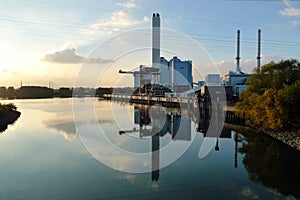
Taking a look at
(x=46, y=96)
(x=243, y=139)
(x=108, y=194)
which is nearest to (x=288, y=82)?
(x=243, y=139)

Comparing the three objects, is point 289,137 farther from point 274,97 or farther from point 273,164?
point 273,164

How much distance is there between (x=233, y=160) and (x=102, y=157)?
15.7 ft

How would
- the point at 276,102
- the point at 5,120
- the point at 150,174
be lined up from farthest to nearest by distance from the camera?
the point at 5,120, the point at 276,102, the point at 150,174

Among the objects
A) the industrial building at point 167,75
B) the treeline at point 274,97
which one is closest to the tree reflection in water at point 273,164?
the treeline at point 274,97

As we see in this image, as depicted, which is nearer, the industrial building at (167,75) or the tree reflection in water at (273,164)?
the tree reflection in water at (273,164)

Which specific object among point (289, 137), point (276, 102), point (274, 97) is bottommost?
point (289, 137)

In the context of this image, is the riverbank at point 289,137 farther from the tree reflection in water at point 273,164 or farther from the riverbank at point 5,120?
the riverbank at point 5,120

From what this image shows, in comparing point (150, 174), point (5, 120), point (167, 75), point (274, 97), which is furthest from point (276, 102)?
point (167, 75)

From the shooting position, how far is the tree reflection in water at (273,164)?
23.8ft

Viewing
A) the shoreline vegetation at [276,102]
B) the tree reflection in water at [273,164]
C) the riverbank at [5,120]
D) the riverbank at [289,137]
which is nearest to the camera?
the tree reflection in water at [273,164]

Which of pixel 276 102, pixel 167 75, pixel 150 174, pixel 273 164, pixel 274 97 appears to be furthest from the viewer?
pixel 167 75

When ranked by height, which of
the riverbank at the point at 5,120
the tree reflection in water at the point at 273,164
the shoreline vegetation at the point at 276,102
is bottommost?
the tree reflection in water at the point at 273,164

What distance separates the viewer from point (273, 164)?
926cm

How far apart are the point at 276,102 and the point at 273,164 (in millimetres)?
5333
